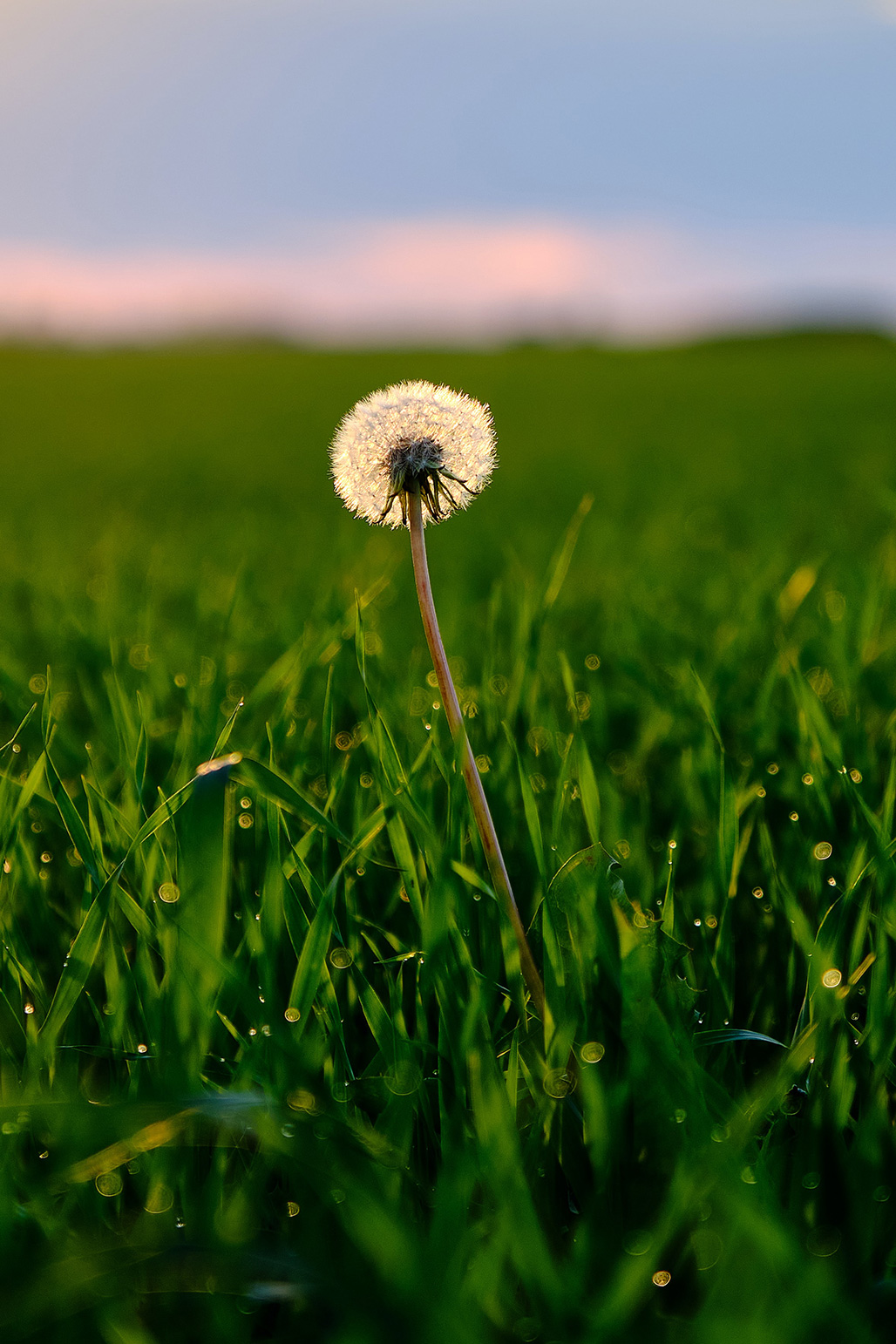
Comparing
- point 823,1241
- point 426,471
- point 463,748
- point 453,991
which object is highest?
point 426,471

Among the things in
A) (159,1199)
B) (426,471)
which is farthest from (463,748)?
(159,1199)

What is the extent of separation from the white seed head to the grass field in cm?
27

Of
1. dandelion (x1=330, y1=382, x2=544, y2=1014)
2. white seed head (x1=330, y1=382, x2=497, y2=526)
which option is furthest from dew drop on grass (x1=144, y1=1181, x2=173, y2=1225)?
white seed head (x1=330, y1=382, x2=497, y2=526)

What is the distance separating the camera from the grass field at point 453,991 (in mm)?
748

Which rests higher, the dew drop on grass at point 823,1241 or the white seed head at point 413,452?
the white seed head at point 413,452

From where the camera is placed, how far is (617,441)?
7.76 metres

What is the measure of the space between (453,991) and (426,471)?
0.51 metres

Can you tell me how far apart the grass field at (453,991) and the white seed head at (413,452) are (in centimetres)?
27

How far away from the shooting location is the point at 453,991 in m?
1.03

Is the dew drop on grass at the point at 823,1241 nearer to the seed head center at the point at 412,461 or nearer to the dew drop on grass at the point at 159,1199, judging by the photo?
the dew drop on grass at the point at 159,1199

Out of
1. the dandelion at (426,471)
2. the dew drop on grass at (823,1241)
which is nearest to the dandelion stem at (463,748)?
the dandelion at (426,471)

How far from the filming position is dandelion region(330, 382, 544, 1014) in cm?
91

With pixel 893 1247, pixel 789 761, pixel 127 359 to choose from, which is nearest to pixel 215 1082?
pixel 893 1247

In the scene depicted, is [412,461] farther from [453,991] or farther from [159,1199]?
[159,1199]
